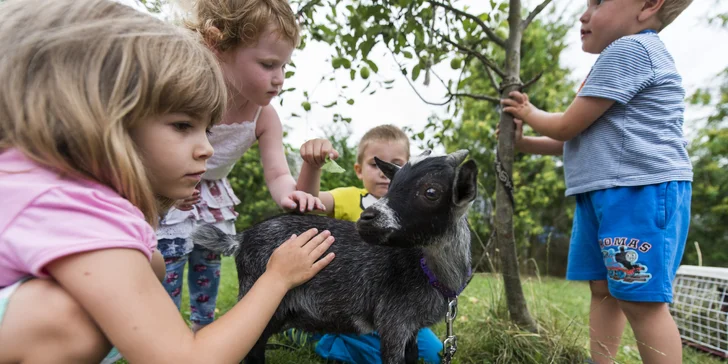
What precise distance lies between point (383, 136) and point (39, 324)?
241 centimetres

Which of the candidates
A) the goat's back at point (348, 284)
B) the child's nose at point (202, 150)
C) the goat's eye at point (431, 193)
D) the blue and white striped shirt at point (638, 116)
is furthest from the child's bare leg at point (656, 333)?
Result: the child's nose at point (202, 150)

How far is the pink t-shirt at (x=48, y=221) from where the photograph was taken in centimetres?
106

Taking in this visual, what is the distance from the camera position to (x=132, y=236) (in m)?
1.15

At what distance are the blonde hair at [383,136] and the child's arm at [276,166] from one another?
735 mm

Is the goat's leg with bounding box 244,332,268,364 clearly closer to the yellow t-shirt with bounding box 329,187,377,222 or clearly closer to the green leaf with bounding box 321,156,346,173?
the green leaf with bounding box 321,156,346,173

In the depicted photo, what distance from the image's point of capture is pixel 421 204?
5.67 ft

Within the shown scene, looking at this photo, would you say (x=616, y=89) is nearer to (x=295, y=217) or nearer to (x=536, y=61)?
(x=295, y=217)

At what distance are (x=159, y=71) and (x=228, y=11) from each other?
118 cm


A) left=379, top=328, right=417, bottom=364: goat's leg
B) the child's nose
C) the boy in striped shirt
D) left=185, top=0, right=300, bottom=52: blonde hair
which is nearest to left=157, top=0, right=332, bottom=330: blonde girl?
left=185, top=0, right=300, bottom=52: blonde hair

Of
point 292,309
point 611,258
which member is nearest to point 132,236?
point 292,309

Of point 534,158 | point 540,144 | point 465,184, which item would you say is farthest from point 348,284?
point 534,158

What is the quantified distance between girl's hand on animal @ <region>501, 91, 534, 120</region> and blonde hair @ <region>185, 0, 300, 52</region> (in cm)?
134

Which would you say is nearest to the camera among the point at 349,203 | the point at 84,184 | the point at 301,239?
the point at 84,184

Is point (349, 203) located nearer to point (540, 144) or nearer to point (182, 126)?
point (540, 144)
